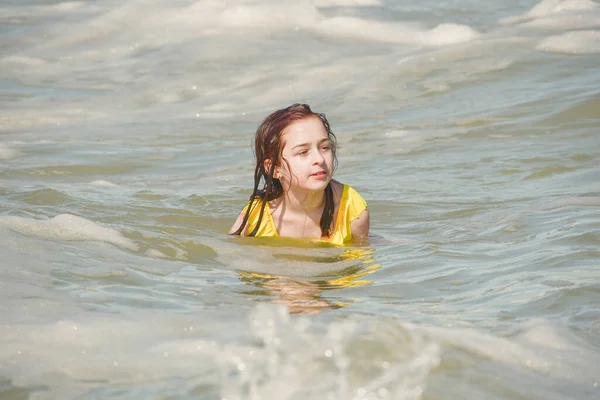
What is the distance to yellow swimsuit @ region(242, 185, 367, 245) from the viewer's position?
221 inches

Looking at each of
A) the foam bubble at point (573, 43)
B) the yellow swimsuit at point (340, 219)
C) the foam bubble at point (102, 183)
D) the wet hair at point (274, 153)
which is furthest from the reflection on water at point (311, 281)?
the foam bubble at point (573, 43)

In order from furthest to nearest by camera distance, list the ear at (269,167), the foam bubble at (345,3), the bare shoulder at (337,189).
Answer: the foam bubble at (345,3)
the bare shoulder at (337,189)
the ear at (269,167)

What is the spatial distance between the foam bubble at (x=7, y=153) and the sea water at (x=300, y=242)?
4cm

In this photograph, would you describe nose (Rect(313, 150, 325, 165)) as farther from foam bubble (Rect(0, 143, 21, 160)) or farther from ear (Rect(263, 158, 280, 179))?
foam bubble (Rect(0, 143, 21, 160))

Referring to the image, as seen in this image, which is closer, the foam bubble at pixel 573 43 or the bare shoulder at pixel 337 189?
the bare shoulder at pixel 337 189

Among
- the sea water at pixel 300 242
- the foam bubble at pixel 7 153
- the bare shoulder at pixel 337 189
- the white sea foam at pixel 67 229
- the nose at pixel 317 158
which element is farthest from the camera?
the foam bubble at pixel 7 153

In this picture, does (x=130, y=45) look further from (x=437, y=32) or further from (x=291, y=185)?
(x=291, y=185)

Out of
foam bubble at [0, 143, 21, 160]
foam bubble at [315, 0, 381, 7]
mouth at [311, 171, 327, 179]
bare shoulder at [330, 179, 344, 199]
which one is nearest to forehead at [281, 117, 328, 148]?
mouth at [311, 171, 327, 179]

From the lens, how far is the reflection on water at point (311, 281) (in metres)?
3.88

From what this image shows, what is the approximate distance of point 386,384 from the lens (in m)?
2.73

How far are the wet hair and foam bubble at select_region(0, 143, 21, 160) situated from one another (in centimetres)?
341

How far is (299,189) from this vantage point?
556 cm

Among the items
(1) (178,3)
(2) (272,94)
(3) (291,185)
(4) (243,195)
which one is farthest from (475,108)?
(1) (178,3)

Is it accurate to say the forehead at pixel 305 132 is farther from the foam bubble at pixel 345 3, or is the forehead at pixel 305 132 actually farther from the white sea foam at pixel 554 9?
the foam bubble at pixel 345 3
